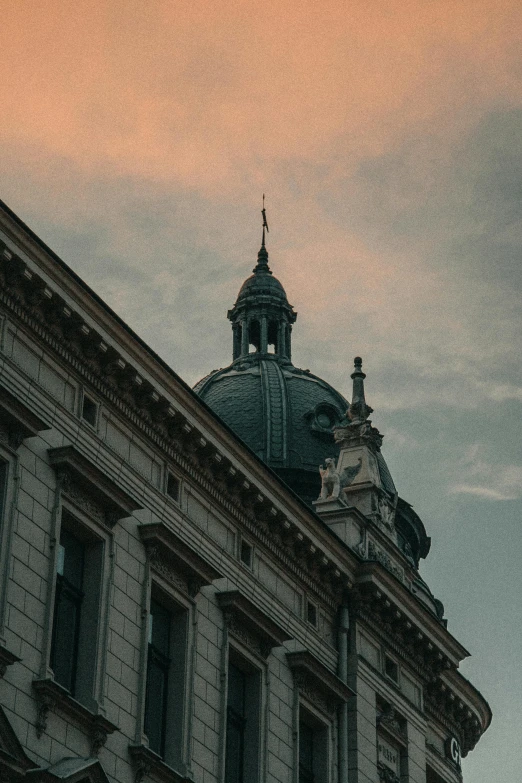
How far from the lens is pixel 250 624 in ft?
129

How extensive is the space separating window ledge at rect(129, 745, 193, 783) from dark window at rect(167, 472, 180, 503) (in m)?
6.45

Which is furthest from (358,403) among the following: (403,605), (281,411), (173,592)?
(281,411)

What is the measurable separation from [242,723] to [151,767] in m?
5.47

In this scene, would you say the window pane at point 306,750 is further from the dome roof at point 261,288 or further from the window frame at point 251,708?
A: the dome roof at point 261,288

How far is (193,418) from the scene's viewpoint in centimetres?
3869

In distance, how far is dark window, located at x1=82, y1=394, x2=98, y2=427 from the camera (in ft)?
117

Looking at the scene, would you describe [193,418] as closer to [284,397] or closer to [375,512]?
[375,512]

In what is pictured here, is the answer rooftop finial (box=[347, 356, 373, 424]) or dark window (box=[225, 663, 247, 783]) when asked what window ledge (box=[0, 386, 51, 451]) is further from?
rooftop finial (box=[347, 356, 373, 424])

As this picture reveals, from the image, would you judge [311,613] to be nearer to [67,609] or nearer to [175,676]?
[175,676]

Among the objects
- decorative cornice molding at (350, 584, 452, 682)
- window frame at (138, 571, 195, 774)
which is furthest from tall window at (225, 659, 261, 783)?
decorative cornice molding at (350, 584, 452, 682)

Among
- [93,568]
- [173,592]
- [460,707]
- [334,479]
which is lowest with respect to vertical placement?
[93,568]

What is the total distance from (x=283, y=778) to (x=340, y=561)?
7037 mm

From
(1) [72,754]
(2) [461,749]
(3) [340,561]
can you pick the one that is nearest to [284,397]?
(2) [461,749]

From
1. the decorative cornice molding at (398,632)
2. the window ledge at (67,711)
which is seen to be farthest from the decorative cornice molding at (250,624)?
the window ledge at (67,711)
